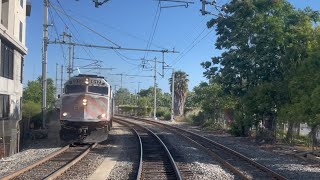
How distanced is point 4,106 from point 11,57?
4.00 m

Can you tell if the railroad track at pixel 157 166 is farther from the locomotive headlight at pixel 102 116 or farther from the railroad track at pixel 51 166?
A: the locomotive headlight at pixel 102 116

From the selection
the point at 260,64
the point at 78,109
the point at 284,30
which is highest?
the point at 284,30

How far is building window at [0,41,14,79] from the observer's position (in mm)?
26244

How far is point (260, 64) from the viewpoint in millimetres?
26156

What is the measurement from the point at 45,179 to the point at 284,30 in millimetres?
18263

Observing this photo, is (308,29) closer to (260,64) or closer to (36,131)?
(260,64)

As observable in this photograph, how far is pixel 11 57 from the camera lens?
2908 cm

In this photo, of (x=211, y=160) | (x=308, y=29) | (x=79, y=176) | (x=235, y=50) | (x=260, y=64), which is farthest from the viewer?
(x=235, y=50)

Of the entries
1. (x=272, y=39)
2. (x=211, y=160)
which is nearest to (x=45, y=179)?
(x=211, y=160)

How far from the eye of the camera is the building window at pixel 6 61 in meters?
26.2

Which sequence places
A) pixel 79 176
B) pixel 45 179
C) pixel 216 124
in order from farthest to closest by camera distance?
pixel 216 124
pixel 79 176
pixel 45 179

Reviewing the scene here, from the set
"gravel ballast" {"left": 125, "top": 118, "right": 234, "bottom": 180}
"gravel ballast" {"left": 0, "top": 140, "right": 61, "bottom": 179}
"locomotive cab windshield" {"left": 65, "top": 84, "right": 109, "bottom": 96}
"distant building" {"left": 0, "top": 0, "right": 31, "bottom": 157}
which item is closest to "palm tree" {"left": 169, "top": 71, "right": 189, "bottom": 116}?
"distant building" {"left": 0, "top": 0, "right": 31, "bottom": 157}

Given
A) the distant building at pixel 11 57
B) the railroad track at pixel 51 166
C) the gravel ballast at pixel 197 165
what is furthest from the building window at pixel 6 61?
the gravel ballast at pixel 197 165

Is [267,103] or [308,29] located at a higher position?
[308,29]
